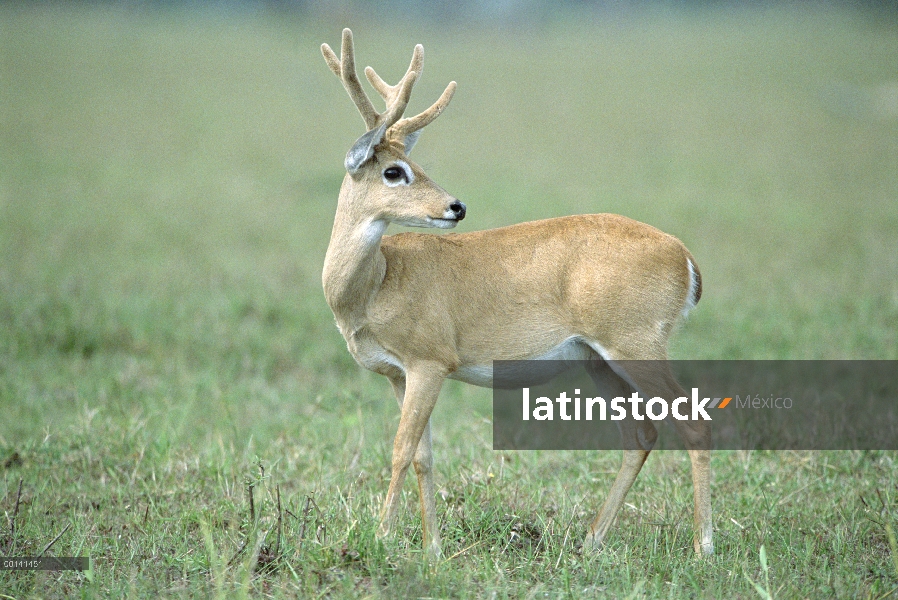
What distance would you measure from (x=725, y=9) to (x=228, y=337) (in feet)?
61.8

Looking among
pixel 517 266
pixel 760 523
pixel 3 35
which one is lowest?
pixel 760 523

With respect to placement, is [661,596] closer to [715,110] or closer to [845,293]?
[845,293]

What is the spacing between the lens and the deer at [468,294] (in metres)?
4.45

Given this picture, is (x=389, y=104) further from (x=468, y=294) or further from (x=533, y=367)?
(x=533, y=367)

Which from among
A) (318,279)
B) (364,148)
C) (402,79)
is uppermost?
(402,79)

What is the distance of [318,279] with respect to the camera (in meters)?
10.4

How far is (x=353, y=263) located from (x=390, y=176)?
41 centimetres

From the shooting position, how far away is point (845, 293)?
958 cm

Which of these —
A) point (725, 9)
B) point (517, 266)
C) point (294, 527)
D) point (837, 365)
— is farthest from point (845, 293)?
point (725, 9)
